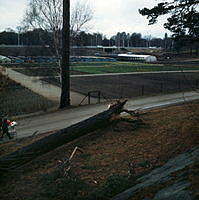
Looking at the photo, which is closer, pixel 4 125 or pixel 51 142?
pixel 51 142

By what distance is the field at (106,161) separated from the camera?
4.98m

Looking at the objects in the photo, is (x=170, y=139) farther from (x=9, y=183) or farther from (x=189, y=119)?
(x=9, y=183)

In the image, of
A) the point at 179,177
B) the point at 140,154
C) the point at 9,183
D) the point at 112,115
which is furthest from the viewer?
the point at 112,115

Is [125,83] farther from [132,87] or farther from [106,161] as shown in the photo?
[106,161]

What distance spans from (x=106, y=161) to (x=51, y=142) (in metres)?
1.99

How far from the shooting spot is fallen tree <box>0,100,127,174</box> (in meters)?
6.80

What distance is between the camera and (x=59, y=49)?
20.1 meters

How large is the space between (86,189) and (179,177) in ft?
7.20

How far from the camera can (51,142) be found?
779 centimetres

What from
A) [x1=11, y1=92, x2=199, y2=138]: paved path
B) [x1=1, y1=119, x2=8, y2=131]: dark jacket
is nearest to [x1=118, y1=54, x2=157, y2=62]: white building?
[x1=11, y1=92, x2=199, y2=138]: paved path

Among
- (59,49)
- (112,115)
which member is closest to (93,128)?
(112,115)

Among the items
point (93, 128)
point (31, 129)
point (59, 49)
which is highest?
point (59, 49)

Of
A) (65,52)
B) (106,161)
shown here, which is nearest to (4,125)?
(106,161)

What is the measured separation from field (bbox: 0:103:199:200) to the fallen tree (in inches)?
10.2
